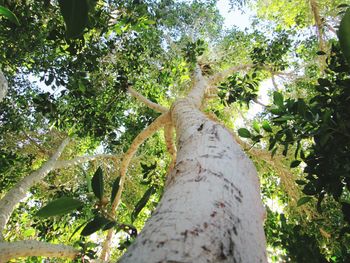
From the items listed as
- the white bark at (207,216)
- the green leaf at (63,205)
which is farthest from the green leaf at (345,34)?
the green leaf at (63,205)

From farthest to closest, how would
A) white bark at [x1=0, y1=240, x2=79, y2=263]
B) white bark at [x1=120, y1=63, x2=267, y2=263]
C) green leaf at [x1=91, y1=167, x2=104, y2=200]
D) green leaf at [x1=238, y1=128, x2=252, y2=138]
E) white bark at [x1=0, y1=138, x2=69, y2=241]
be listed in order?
1. white bark at [x1=0, y1=138, x2=69, y2=241]
2. white bark at [x1=0, y1=240, x2=79, y2=263]
3. green leaf at [x1=238, y1=128, x2=252, y2=138]
4. green leaf at [x1=91, y1=167, x2=104, y2=200]
5. white bark at [x1=120, y1=63, x2=267, y2=263]

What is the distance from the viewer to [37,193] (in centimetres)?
786

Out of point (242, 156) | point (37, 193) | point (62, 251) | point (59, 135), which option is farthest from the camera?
point (59, 135)

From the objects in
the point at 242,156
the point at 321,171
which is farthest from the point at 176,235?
the point at 321,171

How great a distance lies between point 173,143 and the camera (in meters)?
3.85

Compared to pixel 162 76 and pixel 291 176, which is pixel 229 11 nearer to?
pixel 162 76

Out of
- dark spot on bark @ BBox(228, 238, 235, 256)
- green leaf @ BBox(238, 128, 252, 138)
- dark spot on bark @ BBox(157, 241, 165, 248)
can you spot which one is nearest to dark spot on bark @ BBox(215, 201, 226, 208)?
dark spot on bark @ BBox(228, 238, 235, 256)

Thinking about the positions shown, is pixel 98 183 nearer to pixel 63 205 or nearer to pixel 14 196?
pixel 63 205

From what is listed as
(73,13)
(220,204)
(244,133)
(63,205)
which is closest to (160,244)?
(220,204)

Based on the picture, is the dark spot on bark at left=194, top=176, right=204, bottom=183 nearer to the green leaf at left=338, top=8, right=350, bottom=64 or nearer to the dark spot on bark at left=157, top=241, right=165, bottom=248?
the dark spot on bark at left=157, top=241, right=165, bottom=248

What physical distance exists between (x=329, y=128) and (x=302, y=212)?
396 centimetres

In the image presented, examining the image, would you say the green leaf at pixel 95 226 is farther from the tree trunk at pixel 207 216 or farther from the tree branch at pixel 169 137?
the tree branch at pixel 169 137

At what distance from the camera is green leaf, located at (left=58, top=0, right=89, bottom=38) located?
655mm

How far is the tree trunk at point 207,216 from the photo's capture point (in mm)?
635
